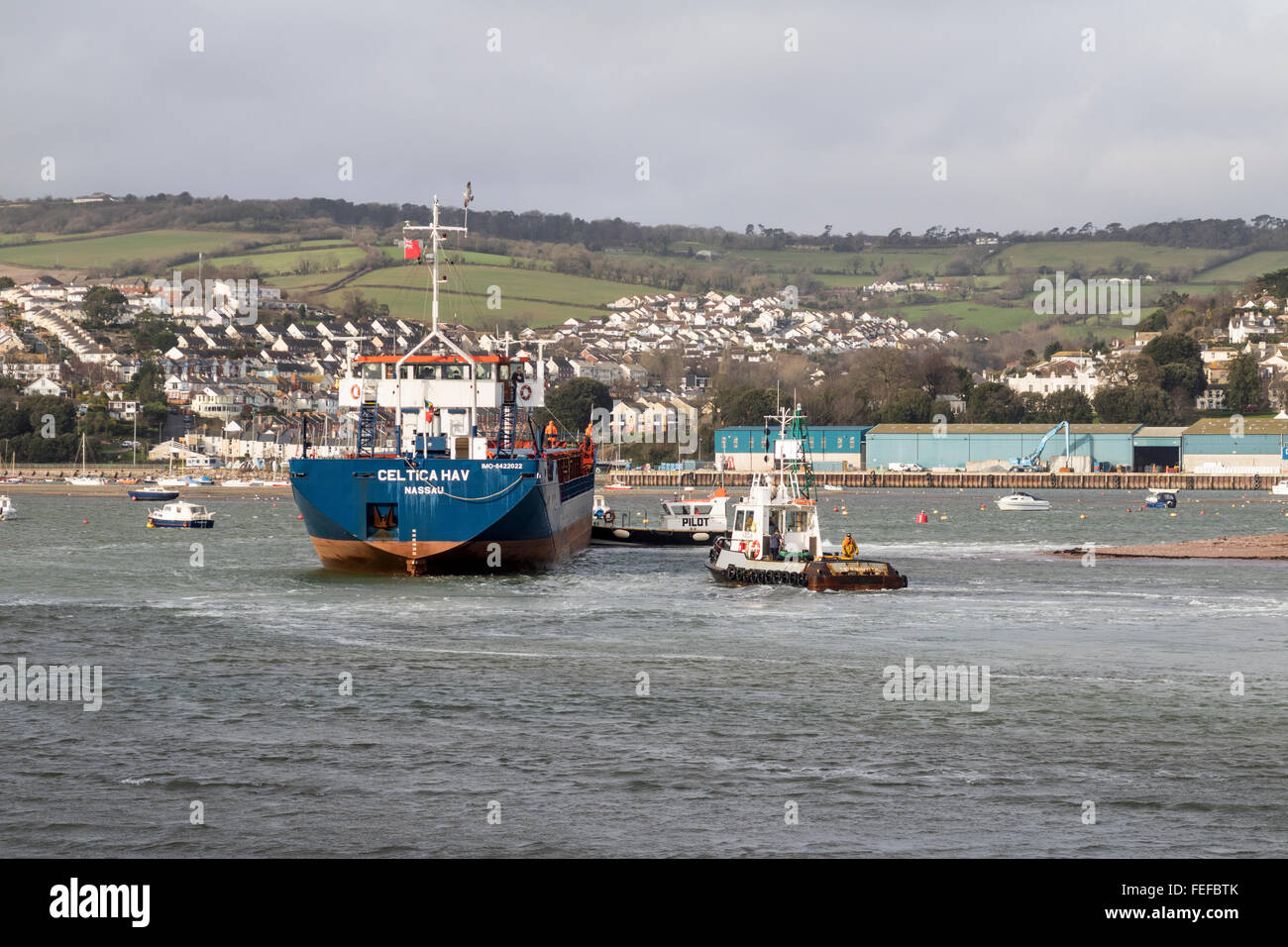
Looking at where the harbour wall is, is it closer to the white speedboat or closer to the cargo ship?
the white speedboat

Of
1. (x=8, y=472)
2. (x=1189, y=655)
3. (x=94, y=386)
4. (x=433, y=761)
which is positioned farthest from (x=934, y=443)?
(x=433, y=761)

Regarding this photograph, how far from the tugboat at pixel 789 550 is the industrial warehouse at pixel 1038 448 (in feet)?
354

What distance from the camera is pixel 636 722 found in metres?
20.1

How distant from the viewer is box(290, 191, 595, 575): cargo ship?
37.4 m

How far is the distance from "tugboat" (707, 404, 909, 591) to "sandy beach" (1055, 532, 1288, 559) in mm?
17278

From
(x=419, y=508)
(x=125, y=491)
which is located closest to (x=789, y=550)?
(x=419, y=508)

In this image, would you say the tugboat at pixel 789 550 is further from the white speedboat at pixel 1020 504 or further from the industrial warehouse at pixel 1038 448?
the industrial warehouse at pixel 1038 448

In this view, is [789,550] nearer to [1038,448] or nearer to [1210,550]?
[1210,550]

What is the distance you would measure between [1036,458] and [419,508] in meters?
123

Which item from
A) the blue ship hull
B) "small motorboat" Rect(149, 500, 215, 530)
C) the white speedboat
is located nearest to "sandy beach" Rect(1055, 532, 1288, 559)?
the blue ship hull
